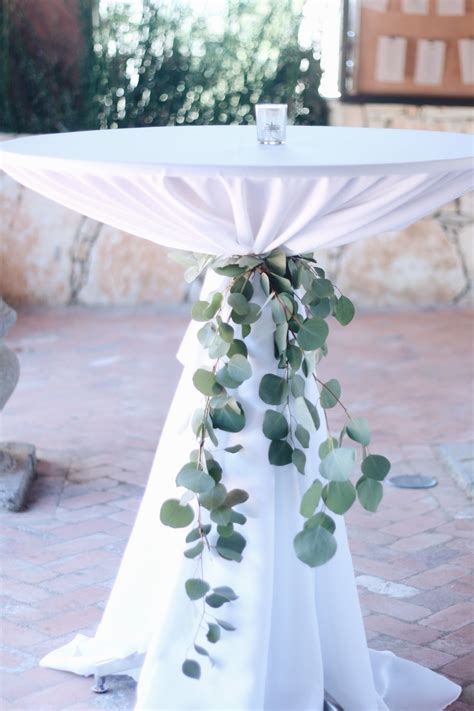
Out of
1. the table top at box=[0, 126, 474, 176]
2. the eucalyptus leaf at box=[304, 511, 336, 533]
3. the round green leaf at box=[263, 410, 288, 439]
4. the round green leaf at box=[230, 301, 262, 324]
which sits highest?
the table top at box=[0, 126, 474, 176]

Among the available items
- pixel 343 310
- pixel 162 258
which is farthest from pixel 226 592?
pixel 162 258

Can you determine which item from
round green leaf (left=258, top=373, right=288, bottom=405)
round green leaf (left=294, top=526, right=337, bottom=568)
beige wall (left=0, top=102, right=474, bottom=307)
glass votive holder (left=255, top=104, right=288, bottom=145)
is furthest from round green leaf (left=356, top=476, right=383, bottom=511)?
beige wall (left=0, top=102, right=474, bottom=307)

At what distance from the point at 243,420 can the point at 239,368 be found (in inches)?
3.8

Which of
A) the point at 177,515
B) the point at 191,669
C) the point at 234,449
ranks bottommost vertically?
the point at 191,669

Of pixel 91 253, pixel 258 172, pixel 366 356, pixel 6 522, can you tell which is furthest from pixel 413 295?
pixel 258 172

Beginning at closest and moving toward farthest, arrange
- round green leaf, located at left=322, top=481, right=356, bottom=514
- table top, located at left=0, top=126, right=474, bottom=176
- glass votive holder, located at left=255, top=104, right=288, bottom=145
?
1. table top, located at left=0, top=126, right=474, bottom=176
2. round green leaf, located at left=322, top=481, right=356, bottom=514
3. glass votive holder, located at left=255, top=104, right=288, bottom=145

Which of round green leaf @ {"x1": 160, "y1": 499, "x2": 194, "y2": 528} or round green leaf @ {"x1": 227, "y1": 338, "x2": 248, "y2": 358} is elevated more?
round green leaf @ {"x1": 227, "y1": 338, "x2": 248, "y2": 358}

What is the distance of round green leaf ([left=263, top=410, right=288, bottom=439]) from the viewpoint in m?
1.89

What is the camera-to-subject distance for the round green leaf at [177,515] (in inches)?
74.7

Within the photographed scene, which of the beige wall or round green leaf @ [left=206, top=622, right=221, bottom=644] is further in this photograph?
the beige wall

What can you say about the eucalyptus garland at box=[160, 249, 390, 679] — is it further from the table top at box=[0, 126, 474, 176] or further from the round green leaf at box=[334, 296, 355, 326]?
the table top at box=[0, 126, 474, 176]

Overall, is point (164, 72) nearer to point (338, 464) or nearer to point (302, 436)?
point (302, 436)

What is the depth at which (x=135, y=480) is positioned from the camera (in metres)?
3.62

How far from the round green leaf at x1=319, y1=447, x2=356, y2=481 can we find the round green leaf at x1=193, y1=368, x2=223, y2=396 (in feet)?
0.74
